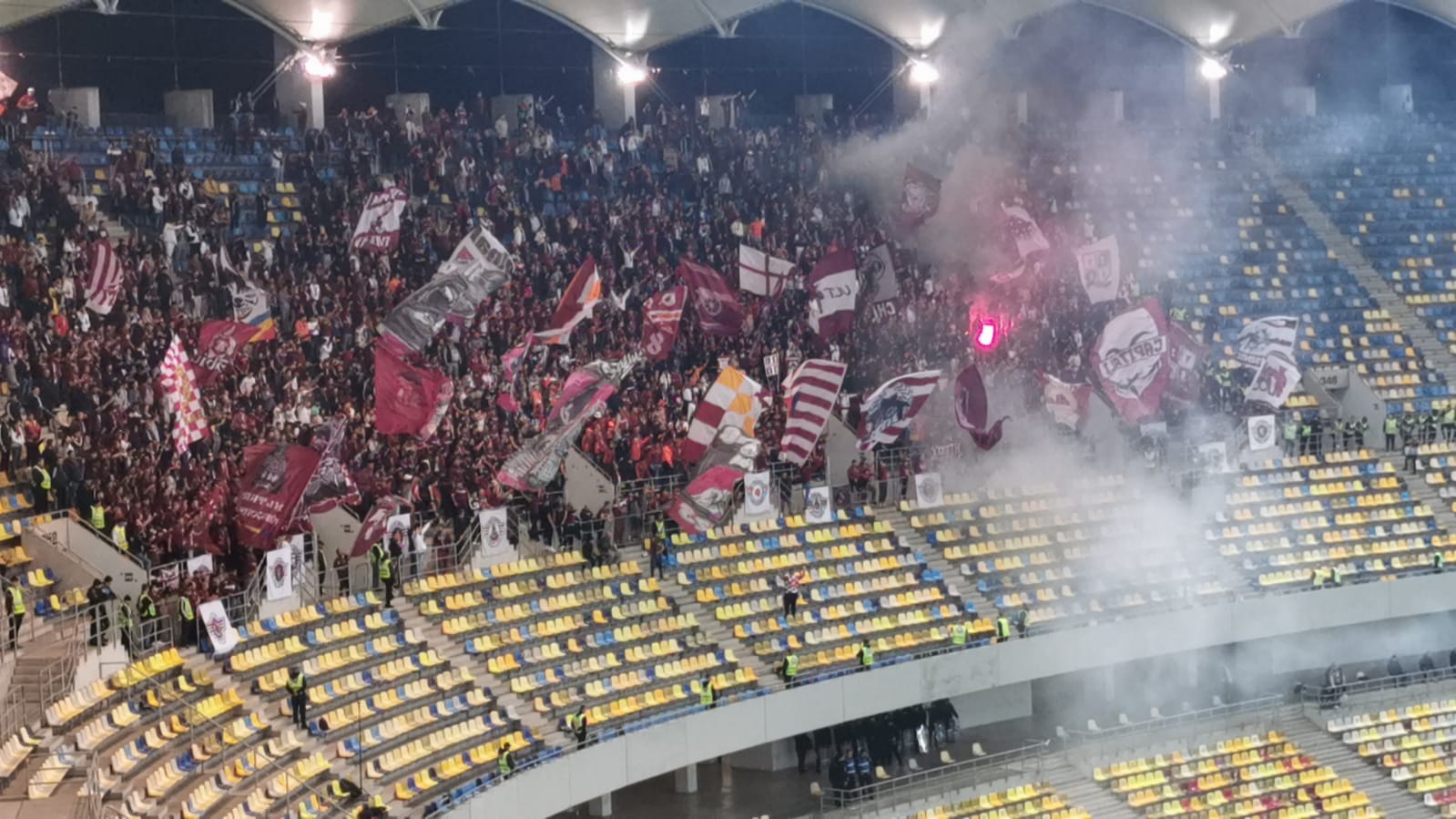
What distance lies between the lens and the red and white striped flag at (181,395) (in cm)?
2955

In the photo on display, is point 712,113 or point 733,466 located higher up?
point 712,113

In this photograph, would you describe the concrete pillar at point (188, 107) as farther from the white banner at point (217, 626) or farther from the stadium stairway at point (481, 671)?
the white banner at point (217, 626)

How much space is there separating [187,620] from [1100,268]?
909 inches

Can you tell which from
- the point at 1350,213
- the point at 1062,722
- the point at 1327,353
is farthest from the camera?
the point at 1350,213

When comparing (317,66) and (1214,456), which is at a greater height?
(317,66)

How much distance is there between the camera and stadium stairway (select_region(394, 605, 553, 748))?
32.6m

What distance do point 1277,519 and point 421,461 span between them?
1793 centimetres

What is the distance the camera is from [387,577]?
32.6 metres

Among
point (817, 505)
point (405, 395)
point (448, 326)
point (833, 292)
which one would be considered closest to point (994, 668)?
Result: point (817, 505)

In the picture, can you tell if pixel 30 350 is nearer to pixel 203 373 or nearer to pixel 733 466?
pixel 203 373

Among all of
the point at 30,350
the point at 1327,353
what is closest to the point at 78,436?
the point at 30,350

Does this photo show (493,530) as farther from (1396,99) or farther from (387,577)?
(1396,99)

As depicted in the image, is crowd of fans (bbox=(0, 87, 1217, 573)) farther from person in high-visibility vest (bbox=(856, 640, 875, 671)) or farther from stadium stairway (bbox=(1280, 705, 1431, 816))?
stadium stairway (bbox=(1280, 705, 1431, 816))

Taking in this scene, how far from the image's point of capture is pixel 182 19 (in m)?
42.2
